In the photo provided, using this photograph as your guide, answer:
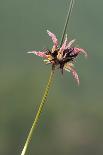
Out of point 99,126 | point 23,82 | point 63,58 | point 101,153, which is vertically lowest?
point 63,58

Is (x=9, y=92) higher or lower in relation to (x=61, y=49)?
higher

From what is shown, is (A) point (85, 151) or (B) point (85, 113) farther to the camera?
(B) point (85, 113)

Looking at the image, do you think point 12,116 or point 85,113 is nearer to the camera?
point 12,116

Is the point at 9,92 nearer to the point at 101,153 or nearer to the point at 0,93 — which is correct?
the point at 0,93

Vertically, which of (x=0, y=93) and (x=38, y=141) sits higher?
(x=0, y=93)

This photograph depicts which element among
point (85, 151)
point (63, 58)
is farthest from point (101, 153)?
point (63, 58)

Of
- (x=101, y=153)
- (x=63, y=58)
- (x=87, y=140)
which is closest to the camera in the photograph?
(x=63, y=58)

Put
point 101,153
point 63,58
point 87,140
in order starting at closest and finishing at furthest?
point 63,58 < point 101,153 < point 87,140

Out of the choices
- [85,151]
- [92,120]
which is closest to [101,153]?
[85,151]

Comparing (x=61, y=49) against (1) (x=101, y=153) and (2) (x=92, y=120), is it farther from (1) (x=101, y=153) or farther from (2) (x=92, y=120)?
(2) (x=92, y=120)
